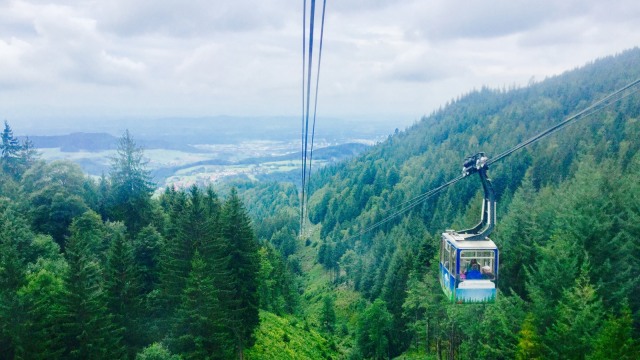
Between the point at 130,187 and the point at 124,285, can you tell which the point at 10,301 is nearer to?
the point at 124,285

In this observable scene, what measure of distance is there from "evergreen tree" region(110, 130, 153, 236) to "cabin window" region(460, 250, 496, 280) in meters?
39.3

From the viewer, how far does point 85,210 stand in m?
46.8

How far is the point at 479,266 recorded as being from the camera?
60.4 ft

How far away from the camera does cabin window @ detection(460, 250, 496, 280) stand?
715 inches

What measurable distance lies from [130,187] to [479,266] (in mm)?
43907

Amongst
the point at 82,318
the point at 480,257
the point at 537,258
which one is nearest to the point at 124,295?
the point at 82,318

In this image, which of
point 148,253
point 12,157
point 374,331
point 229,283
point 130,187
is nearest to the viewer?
point 229,283

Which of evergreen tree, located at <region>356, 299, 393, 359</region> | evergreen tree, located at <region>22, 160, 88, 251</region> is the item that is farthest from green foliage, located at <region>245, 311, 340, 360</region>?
evergreen tree, located at <region>22, 160, 88, 251</region>

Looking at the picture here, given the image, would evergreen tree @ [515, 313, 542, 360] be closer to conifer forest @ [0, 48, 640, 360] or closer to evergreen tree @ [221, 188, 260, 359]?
conifer forest @ [0, 48, 640, 360]

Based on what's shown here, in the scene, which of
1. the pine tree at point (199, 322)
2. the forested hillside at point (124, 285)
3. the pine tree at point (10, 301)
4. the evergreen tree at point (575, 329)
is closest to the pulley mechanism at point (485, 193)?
the evergreen tree at point (575, 329)

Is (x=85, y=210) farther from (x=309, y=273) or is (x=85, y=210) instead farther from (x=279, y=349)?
(x=309, y=273)

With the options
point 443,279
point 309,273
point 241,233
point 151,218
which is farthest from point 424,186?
point 443,279

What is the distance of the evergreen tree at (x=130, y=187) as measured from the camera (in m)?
50.7

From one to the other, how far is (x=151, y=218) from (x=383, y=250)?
176 ft
